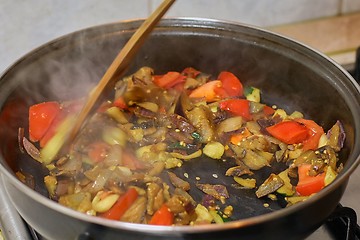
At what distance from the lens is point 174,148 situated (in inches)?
49.4

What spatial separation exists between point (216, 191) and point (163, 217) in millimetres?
172

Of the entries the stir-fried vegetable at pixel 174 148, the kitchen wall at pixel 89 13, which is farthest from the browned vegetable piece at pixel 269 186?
the kitchen wall at pixel 89 13

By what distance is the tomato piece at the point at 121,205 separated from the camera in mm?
1002

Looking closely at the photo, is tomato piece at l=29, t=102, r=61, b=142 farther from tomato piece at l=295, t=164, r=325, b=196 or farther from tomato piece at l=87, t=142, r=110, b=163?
tomato piece at l=295, t=164, r=325, b=196

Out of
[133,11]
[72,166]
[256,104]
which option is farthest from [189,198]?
[133,11]

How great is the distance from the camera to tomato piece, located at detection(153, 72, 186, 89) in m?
1.40

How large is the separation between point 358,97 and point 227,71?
1.36 ft

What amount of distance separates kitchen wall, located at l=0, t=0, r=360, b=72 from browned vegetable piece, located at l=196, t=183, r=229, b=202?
63 centimetres

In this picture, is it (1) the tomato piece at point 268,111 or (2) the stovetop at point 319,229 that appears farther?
(1) the tomato piece at point 268,111

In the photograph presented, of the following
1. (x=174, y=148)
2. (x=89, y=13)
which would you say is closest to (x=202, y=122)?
(x=174, y=148)

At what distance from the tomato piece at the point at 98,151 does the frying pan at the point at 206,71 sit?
0.36 ft

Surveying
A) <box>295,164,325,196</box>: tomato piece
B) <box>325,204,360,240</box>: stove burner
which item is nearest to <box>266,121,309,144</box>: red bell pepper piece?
<box>295,164,325,196</box>: tomato piece

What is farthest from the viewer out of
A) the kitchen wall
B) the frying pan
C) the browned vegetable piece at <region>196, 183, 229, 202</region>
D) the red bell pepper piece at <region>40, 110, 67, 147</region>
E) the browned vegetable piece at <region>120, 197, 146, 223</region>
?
the kitchen wall

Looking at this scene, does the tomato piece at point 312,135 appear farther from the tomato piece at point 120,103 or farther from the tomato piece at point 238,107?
the tomato piece at point 120,103
